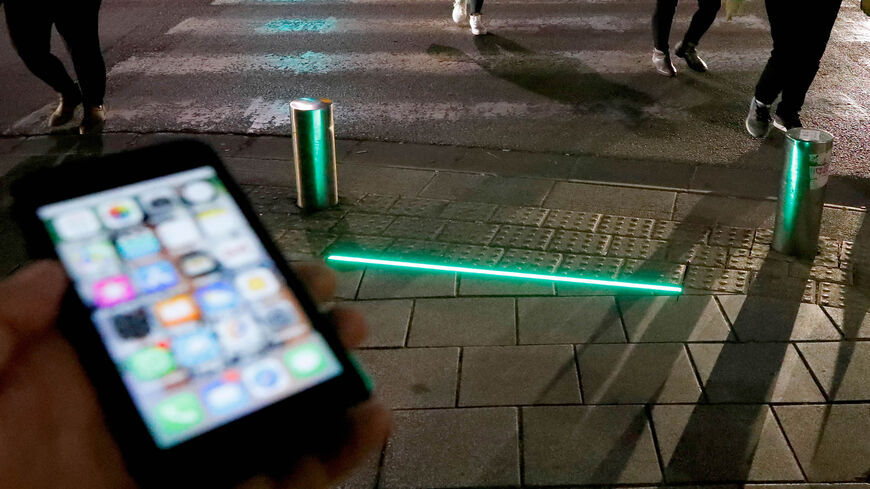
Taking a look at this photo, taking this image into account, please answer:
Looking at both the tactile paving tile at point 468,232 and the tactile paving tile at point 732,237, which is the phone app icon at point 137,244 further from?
the tactile paving tile at point 732,237

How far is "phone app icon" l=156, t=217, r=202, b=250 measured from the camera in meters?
1.59

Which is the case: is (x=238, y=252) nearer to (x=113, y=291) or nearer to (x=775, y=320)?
(x=113, y=291)

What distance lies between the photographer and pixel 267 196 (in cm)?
500

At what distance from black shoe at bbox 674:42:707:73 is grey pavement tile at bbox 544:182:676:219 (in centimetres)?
288

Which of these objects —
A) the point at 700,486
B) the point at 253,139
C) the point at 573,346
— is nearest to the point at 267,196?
the point at 253,139

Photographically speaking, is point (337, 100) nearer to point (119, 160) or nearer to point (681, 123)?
point (681, 123)

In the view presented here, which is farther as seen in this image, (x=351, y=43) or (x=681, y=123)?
(x=351, y=43)

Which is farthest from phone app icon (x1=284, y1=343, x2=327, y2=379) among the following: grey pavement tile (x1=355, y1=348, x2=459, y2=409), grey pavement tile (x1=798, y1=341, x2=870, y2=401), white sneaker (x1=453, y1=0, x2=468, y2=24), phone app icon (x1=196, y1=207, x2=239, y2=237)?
white sneaker (x1=453, y1=0, x2=468, y2=24)

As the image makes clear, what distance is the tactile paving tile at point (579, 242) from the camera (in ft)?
13.9

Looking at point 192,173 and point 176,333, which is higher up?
point 192,173

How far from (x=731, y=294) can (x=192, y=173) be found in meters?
3.03

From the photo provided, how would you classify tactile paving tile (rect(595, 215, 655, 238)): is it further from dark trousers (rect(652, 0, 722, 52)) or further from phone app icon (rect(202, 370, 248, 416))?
phone app icon (rect(202, 370, 248, 416))

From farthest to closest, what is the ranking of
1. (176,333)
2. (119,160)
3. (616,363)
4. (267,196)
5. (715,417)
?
1. (267,196)
2. (616,363)
3. (715,417)
4. (119,160)
5. (176,333)

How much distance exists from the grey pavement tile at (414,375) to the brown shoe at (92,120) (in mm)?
3877
